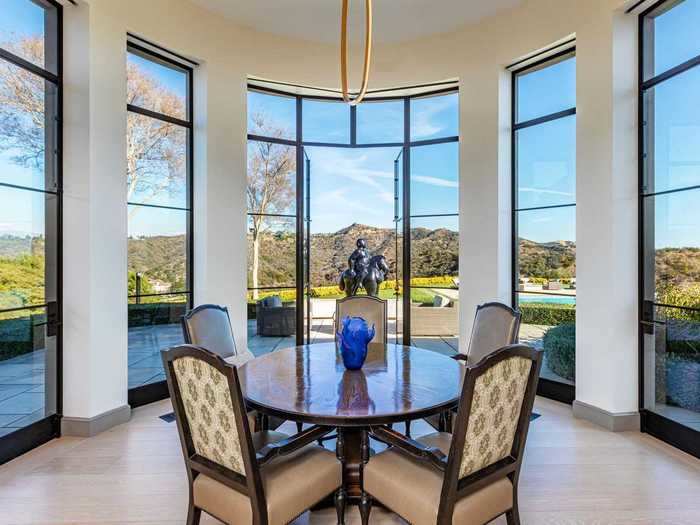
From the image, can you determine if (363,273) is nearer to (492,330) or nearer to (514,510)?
(492,330)

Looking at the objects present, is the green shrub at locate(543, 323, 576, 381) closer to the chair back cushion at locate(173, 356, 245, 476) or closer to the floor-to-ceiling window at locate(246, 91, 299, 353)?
the floor-to-ceiling window at locate(246, 91, 299, 353)

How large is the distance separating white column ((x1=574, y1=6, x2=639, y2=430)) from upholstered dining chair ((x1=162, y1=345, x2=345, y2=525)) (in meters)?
2.65

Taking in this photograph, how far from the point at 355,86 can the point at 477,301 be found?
9.57 ft

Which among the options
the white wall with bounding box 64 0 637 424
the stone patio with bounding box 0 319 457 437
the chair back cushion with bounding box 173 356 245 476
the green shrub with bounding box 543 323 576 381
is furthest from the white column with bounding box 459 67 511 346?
the chair back cushion with bounding box 173 356 245 476

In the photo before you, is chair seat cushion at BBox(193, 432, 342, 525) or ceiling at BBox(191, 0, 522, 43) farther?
Result: ceiling at BBox(191, 0, 522, 43)

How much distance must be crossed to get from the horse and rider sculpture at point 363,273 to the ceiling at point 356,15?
2.34m

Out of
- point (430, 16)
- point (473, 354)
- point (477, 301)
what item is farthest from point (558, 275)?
point (430, 16)

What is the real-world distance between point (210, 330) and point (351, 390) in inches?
52.6

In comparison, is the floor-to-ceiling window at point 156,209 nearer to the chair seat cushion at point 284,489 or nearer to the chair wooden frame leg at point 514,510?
the chair seat cushion at point 284,489

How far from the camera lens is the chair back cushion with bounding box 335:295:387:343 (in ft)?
11.1

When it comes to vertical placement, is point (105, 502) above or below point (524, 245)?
below

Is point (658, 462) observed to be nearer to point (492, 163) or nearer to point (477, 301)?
point (477, 301)

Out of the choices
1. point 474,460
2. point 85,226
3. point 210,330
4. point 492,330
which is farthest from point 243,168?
point 474,460

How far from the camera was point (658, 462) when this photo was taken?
271 centimetres
